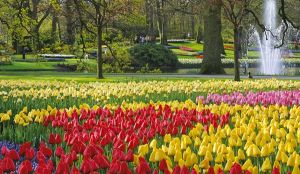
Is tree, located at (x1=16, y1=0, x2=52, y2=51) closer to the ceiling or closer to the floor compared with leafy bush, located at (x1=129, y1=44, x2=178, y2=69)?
closer to the ceiling

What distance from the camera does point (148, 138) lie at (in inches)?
215

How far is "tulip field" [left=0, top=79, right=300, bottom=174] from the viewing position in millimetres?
3764

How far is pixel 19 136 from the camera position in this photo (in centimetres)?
586

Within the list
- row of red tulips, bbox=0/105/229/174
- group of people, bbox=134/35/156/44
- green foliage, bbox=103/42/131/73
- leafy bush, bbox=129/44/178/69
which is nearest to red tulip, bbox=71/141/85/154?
row of red tulips, bbox=0/105/229/174

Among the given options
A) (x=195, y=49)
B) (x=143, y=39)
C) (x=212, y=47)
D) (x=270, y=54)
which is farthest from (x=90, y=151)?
(x=195, y=49)

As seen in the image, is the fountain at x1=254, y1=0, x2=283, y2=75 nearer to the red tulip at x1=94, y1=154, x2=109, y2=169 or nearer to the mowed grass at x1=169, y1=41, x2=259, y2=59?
the mowed grass at x1=169, y1=41, x2=259, y2=59

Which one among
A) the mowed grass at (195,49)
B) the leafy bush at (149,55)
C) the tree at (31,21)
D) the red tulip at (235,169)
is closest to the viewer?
the red tulip at (235,169)

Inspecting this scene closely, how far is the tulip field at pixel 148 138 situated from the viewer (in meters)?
3.76

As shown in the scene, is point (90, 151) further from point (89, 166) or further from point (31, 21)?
point (31, 21)

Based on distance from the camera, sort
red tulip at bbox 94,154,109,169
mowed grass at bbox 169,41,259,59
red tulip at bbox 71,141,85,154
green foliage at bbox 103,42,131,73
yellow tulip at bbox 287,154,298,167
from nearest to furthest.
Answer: red tulip at bbox 94,154,109,169 → yellow tulip at bbox 287,154,298,167 → red tulip at bbox 71,141,85,154 → green foliage at bbox 103,42,131,73 → mowed grass at bbox 169,41,259,59

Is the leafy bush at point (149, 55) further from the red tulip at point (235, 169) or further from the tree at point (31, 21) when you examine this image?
the red tulip at point (235, 169)

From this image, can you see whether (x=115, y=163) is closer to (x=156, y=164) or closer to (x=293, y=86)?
(x=156, y=164)

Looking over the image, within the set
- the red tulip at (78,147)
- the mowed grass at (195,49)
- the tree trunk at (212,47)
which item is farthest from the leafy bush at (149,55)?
the red tulip at (78,147)

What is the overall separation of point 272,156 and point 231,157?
39.3 inches
